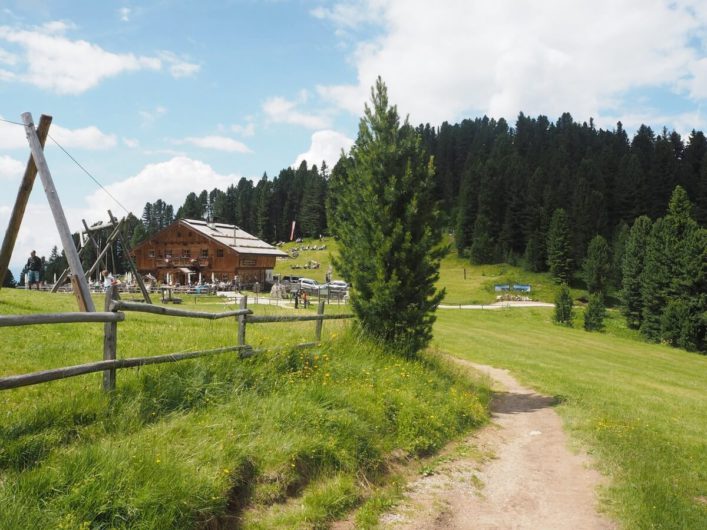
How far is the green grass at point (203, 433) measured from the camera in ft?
16.4

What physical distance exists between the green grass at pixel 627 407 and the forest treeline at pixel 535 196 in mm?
25993

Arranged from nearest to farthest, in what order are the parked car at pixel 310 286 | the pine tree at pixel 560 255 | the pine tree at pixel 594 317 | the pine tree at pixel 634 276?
the parked car at pixel 310 286 → the pine tree at pixel 594 317 → the pine tree at pixel 634 276 → the pine tree at pixel 560 255

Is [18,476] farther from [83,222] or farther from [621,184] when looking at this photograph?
[621,184]

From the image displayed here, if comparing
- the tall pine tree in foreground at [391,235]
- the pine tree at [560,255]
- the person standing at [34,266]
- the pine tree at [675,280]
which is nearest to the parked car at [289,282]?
the person standing at [34,266]

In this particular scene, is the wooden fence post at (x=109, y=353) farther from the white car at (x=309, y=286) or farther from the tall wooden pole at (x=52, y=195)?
the white car at (x=309, y=286)

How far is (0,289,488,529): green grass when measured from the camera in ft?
16.4

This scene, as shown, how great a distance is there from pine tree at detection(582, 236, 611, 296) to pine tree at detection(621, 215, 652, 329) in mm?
7927

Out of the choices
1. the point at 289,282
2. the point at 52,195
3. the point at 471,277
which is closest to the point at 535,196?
the point at 471,277

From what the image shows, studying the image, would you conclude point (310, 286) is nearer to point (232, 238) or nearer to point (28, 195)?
point (232, 238)

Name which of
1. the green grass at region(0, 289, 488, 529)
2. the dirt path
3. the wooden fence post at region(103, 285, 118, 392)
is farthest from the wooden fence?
the dirt path

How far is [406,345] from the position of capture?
13.3 m

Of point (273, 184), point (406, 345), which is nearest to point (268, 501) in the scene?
point (406, 345)

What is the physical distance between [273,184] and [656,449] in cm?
14990

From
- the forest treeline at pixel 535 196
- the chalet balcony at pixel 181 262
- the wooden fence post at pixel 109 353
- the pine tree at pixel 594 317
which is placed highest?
the forest treeline at pixel 535 196
